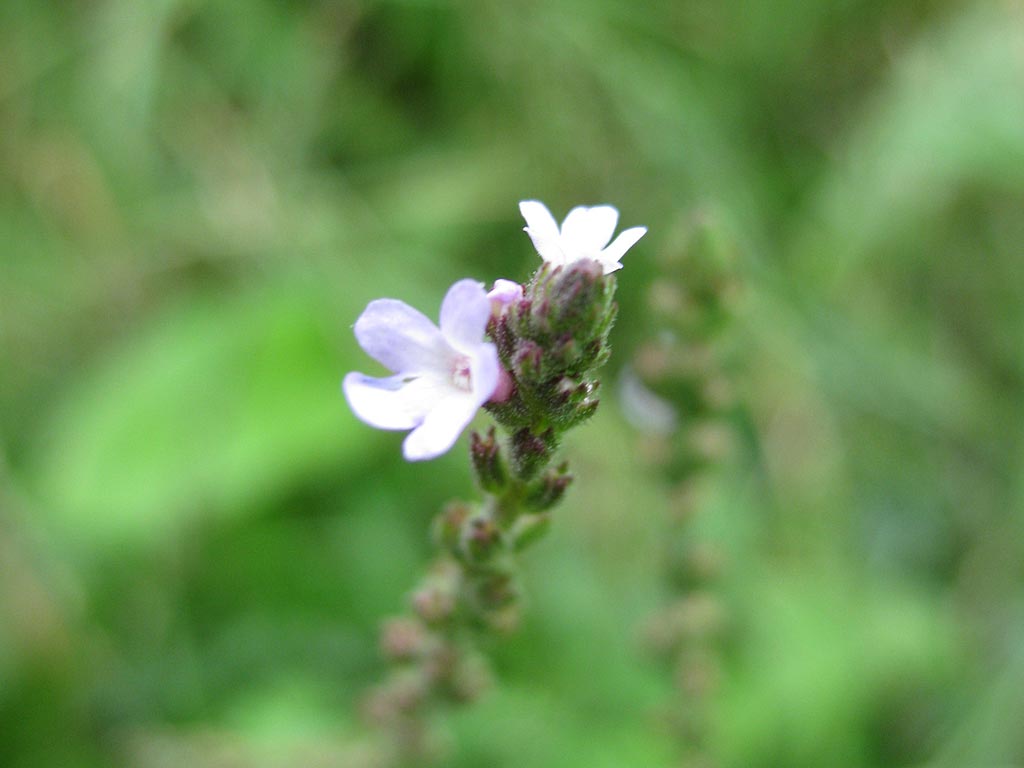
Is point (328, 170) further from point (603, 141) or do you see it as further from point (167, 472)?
point (167, 472)

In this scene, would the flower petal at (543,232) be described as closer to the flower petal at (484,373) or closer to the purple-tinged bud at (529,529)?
the flower petal at (484,373)

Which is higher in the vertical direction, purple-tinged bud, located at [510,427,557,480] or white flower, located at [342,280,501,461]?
white flower, located at [342,280,501,461]

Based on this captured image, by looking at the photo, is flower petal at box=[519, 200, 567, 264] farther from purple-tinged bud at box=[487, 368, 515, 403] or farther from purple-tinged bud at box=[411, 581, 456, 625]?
purple-tinged bud at box=[411, 581, 456, 625]

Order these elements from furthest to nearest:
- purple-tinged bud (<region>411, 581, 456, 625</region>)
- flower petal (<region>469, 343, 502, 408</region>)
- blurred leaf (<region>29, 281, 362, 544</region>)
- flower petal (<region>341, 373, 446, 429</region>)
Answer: blurred leaf (<region>29, 281, 362, 544</region>), purple-tinged bud (<region>411, 581, 456, 625</region>), flower petal (<region>341, 373, 446, 429</region>), flower petal (<region>469, 343, 502, 408</region>)

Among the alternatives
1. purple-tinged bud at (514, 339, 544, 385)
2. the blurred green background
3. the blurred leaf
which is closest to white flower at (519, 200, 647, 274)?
purple-tinged bud at (514, 339, 544, 385)

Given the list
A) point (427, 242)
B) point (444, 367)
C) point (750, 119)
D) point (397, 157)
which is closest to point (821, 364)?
point (750, 119)

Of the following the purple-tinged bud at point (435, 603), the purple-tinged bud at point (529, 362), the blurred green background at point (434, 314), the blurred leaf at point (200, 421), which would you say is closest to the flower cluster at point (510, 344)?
the purple-tinged bud at point (529, 362)

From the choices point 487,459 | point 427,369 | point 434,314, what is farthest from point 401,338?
point 434,314
